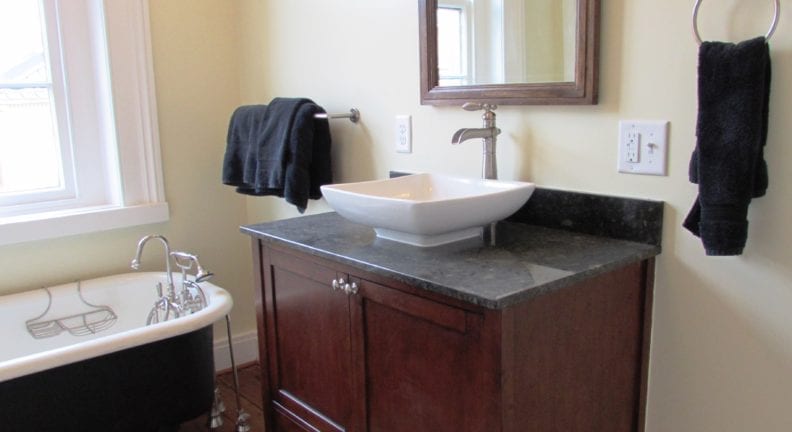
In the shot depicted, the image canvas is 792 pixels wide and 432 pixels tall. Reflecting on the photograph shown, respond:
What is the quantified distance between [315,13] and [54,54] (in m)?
0.98

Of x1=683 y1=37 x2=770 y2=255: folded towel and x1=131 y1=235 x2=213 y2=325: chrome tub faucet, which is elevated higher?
x1=683 y1=37 x2=770 y2=255: folded towel

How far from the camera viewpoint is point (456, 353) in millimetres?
1265

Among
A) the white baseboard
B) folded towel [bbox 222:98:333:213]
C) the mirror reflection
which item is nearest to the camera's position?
the mirror reflection

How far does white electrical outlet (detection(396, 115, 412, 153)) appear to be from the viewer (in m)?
2.03

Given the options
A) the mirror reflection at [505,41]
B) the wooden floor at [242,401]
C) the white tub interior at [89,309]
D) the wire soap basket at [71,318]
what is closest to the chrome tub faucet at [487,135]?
the mirror reflection at [505,41]

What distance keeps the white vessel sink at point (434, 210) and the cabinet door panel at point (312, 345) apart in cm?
17

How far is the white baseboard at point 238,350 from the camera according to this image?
284 centimetres

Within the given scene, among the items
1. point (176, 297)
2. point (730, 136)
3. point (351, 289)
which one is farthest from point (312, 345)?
point (730, 136)

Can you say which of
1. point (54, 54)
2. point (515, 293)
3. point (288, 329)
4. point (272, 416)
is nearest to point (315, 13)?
point (54, 54)

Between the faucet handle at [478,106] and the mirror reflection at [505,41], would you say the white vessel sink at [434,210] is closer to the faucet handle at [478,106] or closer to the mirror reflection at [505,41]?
the faucet handle at [478,106]

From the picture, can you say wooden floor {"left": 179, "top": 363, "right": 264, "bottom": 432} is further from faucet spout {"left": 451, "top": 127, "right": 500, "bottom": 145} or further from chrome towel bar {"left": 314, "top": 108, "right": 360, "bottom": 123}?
faucet spout {"left": 451, "top": 127, "right": 500, "bottom": 145}

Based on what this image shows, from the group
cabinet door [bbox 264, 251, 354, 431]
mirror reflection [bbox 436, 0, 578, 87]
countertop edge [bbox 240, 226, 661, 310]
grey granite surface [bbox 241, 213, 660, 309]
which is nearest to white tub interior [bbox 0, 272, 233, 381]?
cabinet door [bbox 264, 251, 354, 431]

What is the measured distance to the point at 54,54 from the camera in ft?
7.94

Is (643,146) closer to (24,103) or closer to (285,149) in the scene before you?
(285,149)
